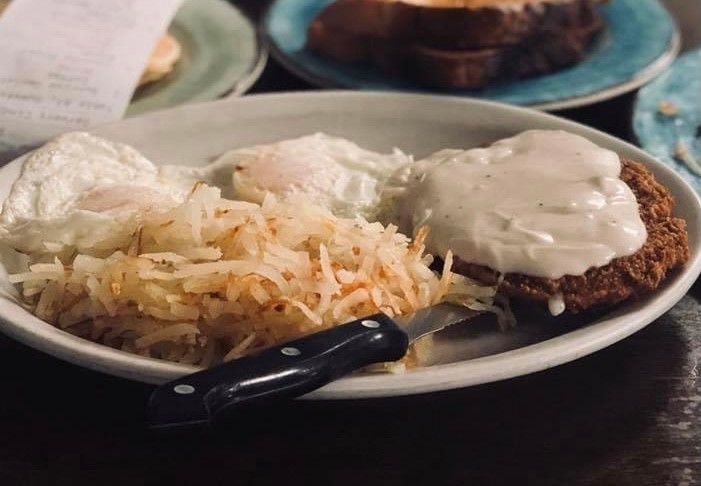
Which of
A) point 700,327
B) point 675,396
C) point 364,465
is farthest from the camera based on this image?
point 700,327

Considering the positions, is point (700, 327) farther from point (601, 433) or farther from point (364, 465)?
point (364, 465)

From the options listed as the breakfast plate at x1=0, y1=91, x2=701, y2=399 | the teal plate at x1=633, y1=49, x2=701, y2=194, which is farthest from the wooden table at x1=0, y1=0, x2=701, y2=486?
the teal plate at x1=633, y1=49, x2=701, y2=194

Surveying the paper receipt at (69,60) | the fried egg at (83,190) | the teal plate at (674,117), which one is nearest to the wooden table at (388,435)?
the fried egg at (83,190)

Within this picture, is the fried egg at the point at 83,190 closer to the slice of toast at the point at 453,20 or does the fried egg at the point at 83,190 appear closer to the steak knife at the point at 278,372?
the steak knife at the point at 278,372

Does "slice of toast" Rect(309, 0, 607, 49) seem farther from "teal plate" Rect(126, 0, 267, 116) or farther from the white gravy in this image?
the white gravy

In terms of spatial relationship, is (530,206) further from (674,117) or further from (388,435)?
(674,117)

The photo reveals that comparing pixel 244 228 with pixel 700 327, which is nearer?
pixel 244 228

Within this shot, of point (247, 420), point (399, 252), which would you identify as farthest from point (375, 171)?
point (247, 420)
